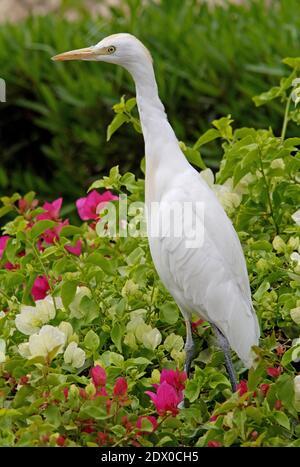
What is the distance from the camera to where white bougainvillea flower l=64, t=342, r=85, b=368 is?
237 cm

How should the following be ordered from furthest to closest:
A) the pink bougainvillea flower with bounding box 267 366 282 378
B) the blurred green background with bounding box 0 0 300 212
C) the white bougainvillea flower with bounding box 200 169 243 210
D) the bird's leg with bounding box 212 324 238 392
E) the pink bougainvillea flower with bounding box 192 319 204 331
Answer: the blurred green background with bounding box 0 0 300 212 → the white bougainvillea flower with bounding box 200 169 243 210 → the pink bougainvillea flower with bounding box 192 319 204 331 → the bird's leg with bounding box 212 324 238 392 → the pink bougainvillea flower with bounding box 267 366 282 378

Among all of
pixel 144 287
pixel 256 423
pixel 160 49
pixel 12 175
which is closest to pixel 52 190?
pixel 12 175

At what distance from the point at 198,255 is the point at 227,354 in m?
0.25

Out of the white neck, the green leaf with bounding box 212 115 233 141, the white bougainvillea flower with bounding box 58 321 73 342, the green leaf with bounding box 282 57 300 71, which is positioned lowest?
the white bougainvillea flower with bounding box 58 321 73 342

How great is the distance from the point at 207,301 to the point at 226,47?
254 cm

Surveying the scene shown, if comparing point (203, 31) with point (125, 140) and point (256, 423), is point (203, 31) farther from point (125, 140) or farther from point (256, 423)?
point (256, 423)

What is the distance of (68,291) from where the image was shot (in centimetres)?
250

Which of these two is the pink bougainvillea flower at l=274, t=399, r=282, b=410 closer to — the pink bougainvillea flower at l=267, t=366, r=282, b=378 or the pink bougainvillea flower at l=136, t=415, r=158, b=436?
the pink bougainvillea flower at l=267, t=366, r=282, b=378

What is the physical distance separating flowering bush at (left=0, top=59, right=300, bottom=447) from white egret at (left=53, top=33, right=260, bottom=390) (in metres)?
0.09

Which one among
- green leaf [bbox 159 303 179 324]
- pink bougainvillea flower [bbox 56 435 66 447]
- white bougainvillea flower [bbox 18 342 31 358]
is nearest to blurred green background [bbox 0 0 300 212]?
green leaf [bbox 159 303 179 324]

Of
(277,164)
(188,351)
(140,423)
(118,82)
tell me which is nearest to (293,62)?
(277,164)

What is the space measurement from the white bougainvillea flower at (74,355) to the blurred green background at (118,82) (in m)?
2.31

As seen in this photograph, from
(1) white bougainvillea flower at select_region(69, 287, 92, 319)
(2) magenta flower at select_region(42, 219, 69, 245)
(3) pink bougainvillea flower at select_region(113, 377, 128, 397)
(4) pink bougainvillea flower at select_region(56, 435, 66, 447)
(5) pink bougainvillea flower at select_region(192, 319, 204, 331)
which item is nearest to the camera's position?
(4) pink bougainvillea flower at select_region(56, 435, 66, 447)

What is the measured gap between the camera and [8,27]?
18.0 feet
